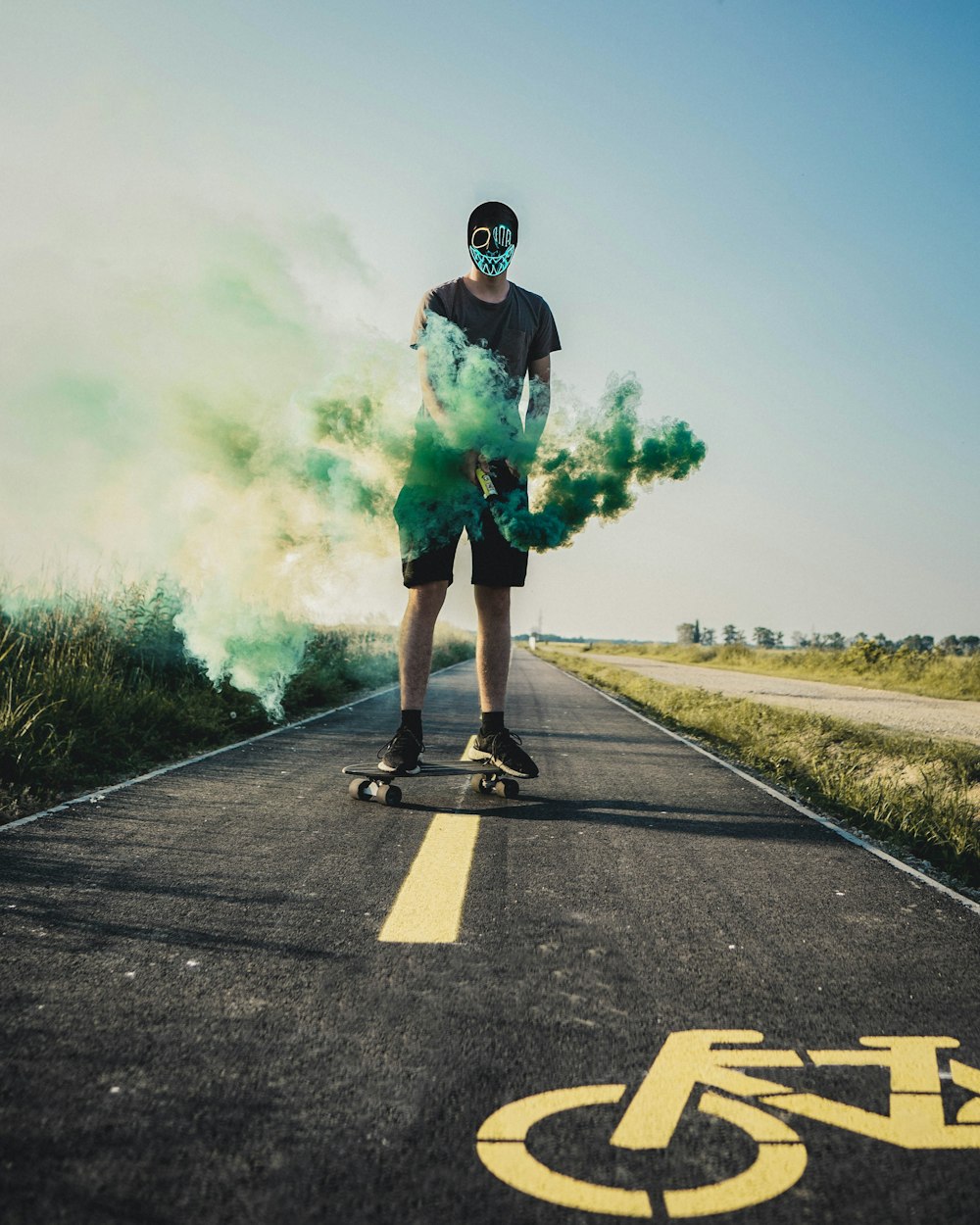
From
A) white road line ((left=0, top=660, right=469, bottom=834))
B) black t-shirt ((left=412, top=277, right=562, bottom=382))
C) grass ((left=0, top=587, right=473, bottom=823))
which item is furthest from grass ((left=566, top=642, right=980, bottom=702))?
black t-shirt ((left=412, top=277, right=562, bottom=382))

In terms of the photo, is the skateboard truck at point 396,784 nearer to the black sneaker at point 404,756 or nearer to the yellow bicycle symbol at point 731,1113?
the black sneaker at point 404,756

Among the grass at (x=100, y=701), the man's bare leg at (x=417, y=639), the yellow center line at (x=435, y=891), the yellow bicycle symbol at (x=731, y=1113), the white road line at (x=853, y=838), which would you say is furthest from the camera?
the grass at (x=100, y=701)

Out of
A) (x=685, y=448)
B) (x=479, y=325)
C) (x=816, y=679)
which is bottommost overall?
(x=816, y=679)

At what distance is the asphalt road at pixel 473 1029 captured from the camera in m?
1.32

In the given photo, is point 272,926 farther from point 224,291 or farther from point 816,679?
point 816,679

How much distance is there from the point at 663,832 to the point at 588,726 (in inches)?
206

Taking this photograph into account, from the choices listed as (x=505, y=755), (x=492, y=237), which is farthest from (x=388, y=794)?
(x=492, y=237)

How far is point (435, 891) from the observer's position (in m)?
2.86

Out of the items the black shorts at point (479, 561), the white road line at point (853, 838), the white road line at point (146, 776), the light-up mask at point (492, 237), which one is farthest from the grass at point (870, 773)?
the white road line at point (146, 776)

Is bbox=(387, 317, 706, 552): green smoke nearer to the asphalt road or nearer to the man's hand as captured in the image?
→ the man's hand

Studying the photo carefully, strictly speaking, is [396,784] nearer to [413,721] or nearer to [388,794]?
[388,794]

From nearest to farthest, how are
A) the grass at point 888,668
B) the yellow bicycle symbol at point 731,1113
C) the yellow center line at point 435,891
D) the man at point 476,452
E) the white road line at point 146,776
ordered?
the yellow bicycle symbol at point 731,1113
the yellow center line at point 435,891
the white road line at point 146,776
the man at point 476,452
the grass at point 888,668

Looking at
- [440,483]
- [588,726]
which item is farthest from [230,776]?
[588,726]

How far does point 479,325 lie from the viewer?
14.6 feet
